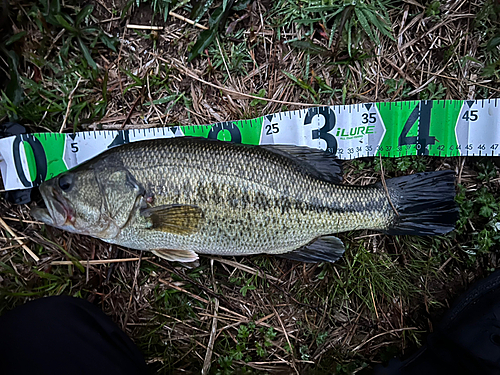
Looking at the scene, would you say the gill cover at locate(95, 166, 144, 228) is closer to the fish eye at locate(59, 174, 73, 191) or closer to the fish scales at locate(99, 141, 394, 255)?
the fish scales at locate(99, 141, 394, 255)

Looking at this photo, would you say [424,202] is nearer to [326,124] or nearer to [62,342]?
[326,124]

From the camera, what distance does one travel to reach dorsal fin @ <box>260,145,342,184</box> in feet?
9.82

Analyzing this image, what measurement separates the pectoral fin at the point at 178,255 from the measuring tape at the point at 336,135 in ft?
3.73

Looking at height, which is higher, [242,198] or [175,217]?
[242,198]

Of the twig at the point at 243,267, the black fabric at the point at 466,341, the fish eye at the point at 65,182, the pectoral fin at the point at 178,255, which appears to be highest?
the fish eye at the point at 65,182

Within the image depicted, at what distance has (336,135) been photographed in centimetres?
325

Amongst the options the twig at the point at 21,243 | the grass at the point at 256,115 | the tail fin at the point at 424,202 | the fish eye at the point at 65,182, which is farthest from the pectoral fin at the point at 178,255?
the tail fin at the point at 424,202

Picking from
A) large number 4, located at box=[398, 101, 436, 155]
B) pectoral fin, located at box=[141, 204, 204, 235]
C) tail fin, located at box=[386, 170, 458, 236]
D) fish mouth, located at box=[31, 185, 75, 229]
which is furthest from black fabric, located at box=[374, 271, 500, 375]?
fish mouth, located at box=[31, 185, 75, 229]

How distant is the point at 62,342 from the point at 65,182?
4.29 feet

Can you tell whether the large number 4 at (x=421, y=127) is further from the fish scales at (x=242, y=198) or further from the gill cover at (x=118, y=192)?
the gill cover at (x=118, y=192)

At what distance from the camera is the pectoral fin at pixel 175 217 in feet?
8.87

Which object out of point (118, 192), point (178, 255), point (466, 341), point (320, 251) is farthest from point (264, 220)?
point (466, 341)

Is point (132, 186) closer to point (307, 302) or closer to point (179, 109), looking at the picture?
point (179, 109)

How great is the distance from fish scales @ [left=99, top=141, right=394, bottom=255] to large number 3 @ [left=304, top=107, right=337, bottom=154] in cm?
53
